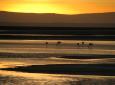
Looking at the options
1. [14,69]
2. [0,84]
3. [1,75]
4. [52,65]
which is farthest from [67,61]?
[0,84]

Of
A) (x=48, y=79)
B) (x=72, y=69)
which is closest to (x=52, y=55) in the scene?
(x=72, y=69)

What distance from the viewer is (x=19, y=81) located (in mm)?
24531

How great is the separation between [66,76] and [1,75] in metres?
3.51

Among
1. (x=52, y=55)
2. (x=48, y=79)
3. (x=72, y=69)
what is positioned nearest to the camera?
(x=48, y=79)

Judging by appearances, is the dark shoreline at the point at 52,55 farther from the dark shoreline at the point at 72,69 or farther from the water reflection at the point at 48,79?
the water reflection at the point at 48,79

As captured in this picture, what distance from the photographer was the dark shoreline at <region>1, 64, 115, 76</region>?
28.0 meters

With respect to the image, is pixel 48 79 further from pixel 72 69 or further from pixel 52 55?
pixel 52 55

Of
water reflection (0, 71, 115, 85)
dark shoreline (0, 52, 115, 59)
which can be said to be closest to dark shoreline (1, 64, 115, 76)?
water reflection (0, 71, 115, 85)

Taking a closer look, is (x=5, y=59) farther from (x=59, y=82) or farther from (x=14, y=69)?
(x=59, y=82)

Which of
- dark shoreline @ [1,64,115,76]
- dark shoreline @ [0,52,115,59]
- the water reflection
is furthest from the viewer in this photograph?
dark shoreline @ [0,52,115,59]

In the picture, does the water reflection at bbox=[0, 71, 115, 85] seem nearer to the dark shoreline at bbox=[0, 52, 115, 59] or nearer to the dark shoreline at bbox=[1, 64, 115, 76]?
the dark shoreline at bbox=[1, 64, 115, 76]

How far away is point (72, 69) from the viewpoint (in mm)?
28828

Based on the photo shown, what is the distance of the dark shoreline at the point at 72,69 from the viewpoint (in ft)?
92.0

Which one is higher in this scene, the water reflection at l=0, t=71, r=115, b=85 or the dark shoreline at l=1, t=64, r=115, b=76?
the dark shoreline at l=1, t=64, r=115, b=76
